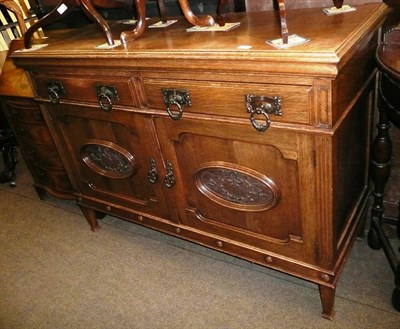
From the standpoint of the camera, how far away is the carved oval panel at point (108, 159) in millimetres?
1600

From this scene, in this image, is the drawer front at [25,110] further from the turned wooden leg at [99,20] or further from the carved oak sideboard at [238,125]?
the turned wooden leg at [99,20]

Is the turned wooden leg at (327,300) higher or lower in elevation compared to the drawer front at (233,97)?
lower

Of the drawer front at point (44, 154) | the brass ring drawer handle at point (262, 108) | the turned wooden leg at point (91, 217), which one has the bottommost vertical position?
the turned wooden leg at point (91, 217)

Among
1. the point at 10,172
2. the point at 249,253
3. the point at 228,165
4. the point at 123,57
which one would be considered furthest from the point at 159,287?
the point at 10,172

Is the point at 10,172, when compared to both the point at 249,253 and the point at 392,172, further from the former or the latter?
the point at 392,172

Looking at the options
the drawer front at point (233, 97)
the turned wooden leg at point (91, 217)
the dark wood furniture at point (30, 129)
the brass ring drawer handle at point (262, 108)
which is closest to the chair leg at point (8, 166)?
the dark wood furniture at point (30, 129)

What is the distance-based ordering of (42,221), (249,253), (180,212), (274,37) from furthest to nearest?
1. (42,221)
2. (180,212)
3. (249,253)
4. (274,37)

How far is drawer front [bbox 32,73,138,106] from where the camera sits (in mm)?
1367

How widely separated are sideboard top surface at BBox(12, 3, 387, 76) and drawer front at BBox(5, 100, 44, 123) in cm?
41

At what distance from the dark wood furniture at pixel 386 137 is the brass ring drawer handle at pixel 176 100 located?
608 mm

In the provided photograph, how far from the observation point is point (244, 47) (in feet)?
3.42

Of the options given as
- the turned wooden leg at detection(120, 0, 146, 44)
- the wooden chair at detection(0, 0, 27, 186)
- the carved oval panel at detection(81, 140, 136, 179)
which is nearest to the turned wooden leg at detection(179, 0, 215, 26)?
the turned wooden leg at detection(120, 0, 146, 44)

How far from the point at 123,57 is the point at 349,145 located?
33.6 inches

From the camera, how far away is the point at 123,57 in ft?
4.11
